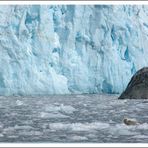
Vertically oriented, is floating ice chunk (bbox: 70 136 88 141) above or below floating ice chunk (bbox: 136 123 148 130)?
above

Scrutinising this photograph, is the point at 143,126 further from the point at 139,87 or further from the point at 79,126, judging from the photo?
the point at 139,87

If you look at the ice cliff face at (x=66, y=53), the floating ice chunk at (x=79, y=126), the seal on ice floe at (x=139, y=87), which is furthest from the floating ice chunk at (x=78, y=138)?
the ice cliff face at (x=66, y=53)

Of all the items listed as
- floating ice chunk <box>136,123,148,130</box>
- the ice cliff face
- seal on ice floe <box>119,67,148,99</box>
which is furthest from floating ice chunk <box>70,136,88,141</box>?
the ice cliff face

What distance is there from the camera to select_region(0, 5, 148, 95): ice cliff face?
787 inches

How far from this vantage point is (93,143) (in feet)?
20.0

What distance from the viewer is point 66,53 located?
21.6 m

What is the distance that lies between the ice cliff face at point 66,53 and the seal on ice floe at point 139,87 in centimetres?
129

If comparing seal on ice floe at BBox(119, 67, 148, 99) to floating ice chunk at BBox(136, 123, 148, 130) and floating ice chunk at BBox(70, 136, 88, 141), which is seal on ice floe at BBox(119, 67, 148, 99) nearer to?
floating ice chunk at BBox(136, 123, 148, 130)

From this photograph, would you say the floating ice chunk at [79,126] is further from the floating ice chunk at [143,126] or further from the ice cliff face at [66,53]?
the ice cliff face at [66,53]

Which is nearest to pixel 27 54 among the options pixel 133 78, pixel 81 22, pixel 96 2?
pixel 81 22

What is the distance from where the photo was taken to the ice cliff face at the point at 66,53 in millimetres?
19984

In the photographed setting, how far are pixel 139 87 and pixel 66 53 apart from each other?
15.2ft

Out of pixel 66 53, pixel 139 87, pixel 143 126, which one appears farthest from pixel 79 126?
pixel 66 53

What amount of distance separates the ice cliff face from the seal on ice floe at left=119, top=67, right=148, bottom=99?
1.29 meters
